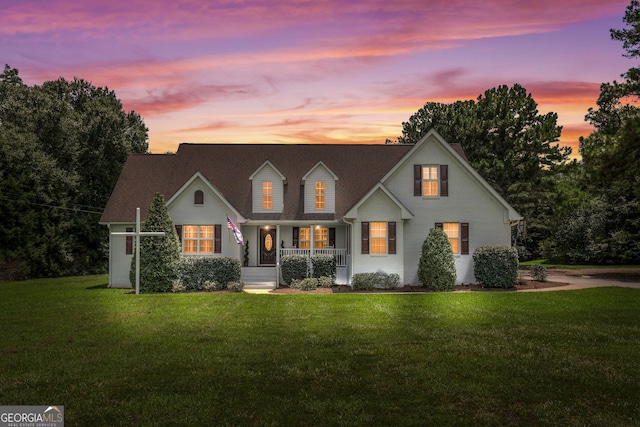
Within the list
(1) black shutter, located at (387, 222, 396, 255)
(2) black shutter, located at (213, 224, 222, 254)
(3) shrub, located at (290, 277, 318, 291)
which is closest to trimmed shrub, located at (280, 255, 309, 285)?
(3) shrub, located at (290, 277, 318, 291)

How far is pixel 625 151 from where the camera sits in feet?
78.9

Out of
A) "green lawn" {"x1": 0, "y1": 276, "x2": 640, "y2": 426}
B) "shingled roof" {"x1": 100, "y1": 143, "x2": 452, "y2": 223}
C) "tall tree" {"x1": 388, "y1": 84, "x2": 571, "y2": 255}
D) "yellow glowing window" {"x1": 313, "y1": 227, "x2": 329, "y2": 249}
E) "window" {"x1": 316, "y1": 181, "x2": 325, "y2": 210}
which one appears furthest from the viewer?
"tall tree" {"x1": 388, "y1": 84, "x2": 571, "y2": 255}

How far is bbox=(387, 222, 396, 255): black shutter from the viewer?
93.9ft

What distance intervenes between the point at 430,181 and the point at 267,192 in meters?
8.72

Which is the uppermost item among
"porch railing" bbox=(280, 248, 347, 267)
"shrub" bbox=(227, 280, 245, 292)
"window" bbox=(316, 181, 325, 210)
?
"window" bbox=(316, 181, 325, 210)

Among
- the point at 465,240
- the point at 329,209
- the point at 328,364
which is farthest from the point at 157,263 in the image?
the point at 328,364

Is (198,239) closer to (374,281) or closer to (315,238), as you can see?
(315,238)

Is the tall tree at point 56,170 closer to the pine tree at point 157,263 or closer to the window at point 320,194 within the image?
the pine tree at point 157,263

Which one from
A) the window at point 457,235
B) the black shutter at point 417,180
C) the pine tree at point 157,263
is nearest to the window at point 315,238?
the black shutter at point 417,180

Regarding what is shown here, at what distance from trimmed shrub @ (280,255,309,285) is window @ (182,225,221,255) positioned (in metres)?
3.68

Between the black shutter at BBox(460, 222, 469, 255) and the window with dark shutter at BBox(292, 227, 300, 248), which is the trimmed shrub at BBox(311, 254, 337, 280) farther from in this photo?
the black shutter at BBox(460, 222, 469, 255)

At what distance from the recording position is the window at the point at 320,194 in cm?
3175

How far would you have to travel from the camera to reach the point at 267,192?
32.1m

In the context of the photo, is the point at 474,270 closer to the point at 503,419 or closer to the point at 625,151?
the point at 625,151
